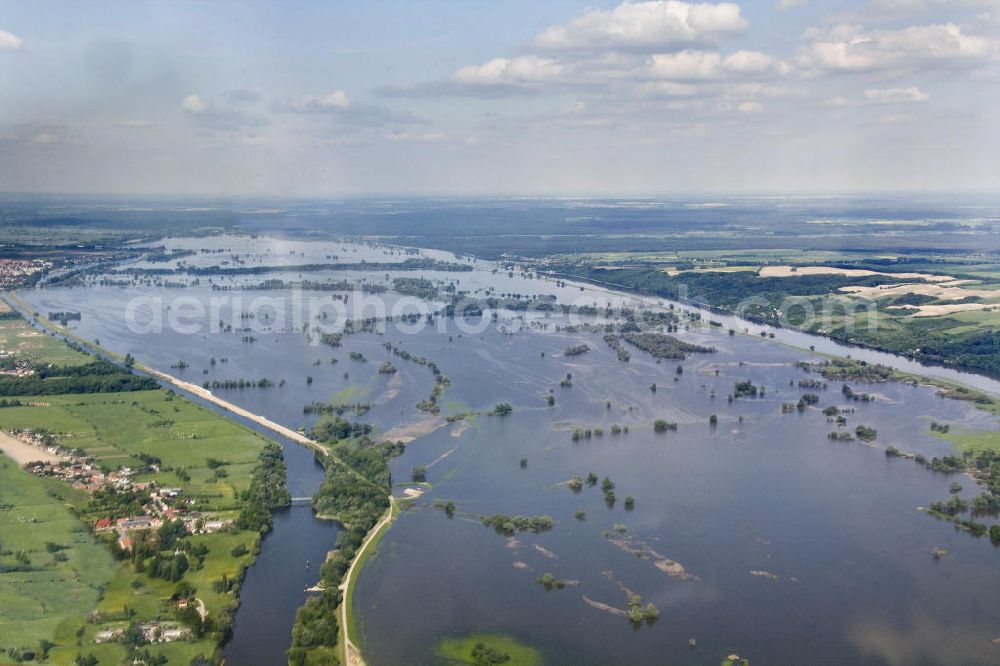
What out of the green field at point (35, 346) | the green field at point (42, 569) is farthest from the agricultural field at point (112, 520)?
the green field at point (35, 346)

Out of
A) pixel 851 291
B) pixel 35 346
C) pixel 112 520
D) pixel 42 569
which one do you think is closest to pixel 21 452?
pixel 112 520

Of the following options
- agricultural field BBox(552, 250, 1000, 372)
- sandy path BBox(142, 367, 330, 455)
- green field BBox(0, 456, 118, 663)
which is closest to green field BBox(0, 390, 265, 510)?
sandy path BBox(142, 367, 330, 455)

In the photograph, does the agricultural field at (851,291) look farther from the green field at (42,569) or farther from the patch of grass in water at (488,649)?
the green field at (42,569)

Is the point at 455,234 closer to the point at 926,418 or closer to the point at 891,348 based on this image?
the point at 891,348

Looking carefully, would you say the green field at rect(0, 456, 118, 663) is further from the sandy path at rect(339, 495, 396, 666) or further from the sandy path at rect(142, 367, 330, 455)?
the sandy path at rect(142, 367, 330, 455)

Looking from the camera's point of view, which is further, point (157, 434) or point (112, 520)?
point (157, 434)

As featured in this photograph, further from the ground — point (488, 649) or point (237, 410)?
point (237, 410)

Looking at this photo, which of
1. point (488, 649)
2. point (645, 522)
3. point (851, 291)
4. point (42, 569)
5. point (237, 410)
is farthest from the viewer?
point (851, 291)

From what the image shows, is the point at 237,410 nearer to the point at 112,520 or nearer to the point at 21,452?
the point at 21,452
